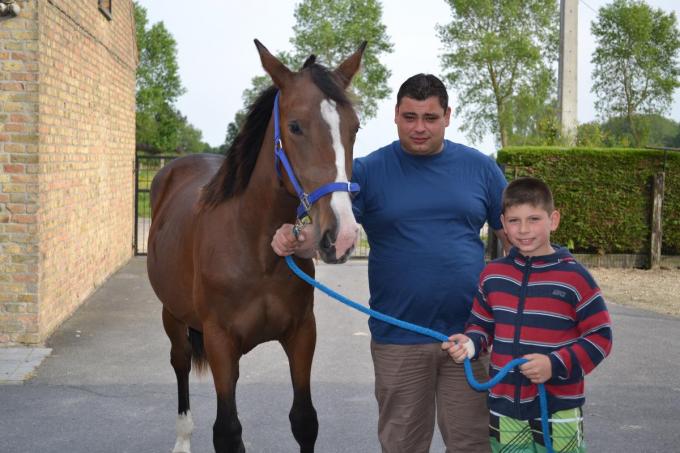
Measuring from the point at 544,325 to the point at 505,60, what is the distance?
35.1 metres

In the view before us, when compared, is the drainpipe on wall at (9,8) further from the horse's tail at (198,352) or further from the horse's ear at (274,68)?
the horse's ear at (274,68)

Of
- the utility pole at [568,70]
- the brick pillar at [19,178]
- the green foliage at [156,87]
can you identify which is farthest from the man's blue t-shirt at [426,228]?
the green foliage at [156,87]

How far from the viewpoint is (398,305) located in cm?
286

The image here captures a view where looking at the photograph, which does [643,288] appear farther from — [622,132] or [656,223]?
[622,132]

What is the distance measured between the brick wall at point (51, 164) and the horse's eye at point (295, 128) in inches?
174

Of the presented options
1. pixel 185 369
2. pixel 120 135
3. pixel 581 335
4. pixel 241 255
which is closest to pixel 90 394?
pixel 185 369

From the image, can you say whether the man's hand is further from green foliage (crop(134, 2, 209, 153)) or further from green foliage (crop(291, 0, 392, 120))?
green foliage (crop(134, 2, 209, 153))

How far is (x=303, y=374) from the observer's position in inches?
131

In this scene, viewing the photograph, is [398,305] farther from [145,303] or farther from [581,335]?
[145,303]

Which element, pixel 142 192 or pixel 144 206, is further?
pixel 142 192

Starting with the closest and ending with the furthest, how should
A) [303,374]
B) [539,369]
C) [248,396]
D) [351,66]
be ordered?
[539,369], [351,66], [303,374], [248,396]

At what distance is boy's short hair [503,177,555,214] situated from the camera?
2.45 metres

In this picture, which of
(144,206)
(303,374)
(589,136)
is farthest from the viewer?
(589,136)

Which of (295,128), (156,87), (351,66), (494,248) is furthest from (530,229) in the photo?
(156,87)
